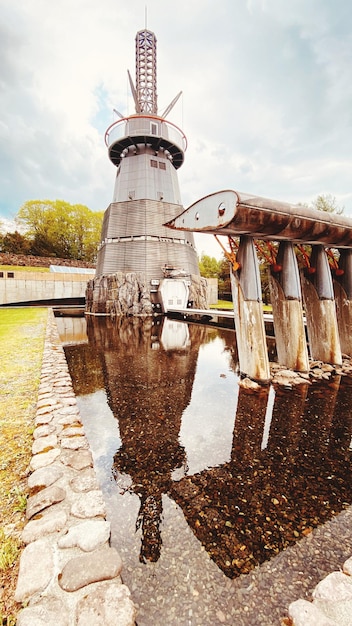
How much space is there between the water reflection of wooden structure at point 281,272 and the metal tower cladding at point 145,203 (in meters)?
18.1

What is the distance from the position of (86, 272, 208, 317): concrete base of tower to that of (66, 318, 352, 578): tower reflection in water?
18.1 metres

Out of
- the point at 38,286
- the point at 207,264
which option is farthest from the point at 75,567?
the point at 207,264

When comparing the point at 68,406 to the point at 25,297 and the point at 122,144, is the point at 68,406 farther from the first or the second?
the point at 122,144

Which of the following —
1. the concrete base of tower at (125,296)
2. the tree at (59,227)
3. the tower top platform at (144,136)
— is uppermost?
the tower top platform at (144,136)

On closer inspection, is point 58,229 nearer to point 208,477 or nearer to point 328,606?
point 208,477

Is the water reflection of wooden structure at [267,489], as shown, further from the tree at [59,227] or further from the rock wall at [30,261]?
the tree at [59,227]

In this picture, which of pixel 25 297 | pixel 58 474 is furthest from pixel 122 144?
pixel 58 474

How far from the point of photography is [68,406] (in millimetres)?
3891

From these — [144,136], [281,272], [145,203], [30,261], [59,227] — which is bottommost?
[281,272]

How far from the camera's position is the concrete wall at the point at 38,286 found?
27.1m

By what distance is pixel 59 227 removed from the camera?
46219mm

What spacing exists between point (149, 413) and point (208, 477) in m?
1.80

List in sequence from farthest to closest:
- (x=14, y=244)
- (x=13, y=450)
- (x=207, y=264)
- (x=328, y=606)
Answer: (x=207, y=264), (x=14, y=244), (x=13, y=450), (x=328, y=606)

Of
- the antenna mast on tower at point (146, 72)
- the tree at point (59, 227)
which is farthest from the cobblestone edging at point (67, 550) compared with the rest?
the tree at point (59, 227)
